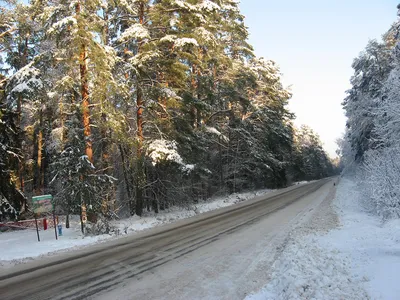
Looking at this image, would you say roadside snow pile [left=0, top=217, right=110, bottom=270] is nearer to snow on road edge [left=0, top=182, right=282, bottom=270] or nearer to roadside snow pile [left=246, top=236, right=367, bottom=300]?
snow on road edge [left=0, top=182, right=282, bottom=270]

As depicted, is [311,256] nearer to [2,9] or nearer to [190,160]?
[190,160]

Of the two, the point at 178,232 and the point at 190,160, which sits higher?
the point at 190,160

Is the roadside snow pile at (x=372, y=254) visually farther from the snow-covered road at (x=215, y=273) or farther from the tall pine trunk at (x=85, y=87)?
the tall pine trunk at (x=85, y=87)

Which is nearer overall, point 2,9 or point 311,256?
point 311,256

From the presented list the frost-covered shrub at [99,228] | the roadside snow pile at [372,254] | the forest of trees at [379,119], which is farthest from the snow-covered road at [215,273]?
the forest of trees at [379,119]

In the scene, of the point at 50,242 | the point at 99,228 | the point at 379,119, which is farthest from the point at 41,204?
the point at 379,119

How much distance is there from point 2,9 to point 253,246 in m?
15.6

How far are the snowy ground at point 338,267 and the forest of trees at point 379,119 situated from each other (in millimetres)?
3391

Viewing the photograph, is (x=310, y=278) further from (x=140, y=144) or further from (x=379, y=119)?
(x=379, y=119)

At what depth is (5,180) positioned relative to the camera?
15.6 metres

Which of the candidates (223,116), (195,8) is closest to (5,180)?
(195,8)

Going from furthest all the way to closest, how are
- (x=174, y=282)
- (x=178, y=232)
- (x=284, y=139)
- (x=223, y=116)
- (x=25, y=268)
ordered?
(x=284, y=139) → (x=223, y=116) → (x=178, y=232) → (x=25, y=268) → (x=174, y=282)

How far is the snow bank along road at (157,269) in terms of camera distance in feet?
19.5

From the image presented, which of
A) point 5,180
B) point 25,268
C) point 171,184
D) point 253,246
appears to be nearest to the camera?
point 25,268
